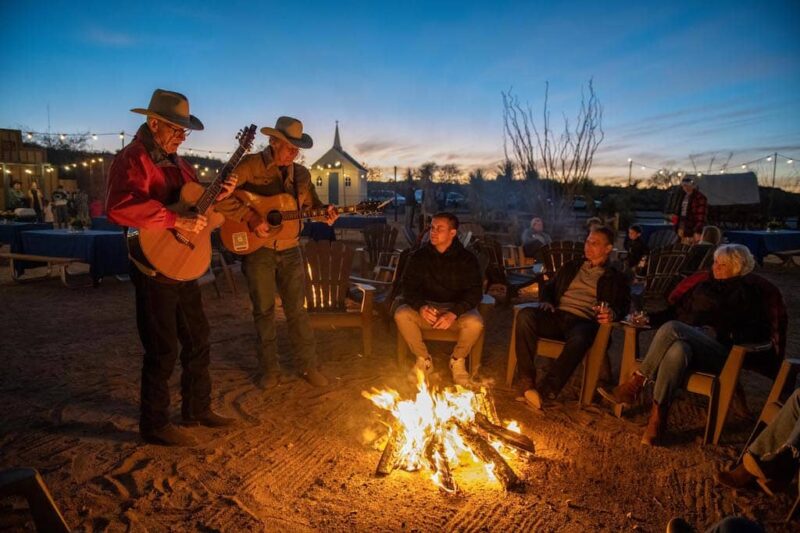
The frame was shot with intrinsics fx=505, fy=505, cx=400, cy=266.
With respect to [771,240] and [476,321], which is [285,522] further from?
[771,240]

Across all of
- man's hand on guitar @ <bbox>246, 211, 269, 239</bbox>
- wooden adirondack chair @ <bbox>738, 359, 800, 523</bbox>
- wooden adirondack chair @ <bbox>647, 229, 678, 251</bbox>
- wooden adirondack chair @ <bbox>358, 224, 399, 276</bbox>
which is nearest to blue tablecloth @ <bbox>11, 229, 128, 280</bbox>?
wooden adirondack chair @ <bbox>358, 224, 399, 276</bbox>

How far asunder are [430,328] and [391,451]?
1.46 metres

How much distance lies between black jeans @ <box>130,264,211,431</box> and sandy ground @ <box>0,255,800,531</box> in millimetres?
237

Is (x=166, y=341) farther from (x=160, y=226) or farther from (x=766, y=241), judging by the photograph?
(x=766, y=241)

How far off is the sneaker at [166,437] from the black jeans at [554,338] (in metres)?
2.48

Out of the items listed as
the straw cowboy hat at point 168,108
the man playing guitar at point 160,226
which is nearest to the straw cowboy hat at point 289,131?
the man playing guitar at point 160,226

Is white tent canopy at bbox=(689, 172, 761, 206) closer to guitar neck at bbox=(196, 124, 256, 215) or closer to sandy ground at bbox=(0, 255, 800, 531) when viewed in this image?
sandy ground at bbox=(0, 255, 800, 531)

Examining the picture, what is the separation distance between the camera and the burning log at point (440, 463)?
268 centimetres

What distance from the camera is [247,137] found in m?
3.40

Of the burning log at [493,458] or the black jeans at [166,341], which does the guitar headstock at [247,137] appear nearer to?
the black jeans at [166,341]

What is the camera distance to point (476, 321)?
418 centimetres

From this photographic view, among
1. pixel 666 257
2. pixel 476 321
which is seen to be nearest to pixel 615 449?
pixel 476 321

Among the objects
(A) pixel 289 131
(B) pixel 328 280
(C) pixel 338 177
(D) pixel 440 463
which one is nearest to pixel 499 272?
(B) pixel 328 280

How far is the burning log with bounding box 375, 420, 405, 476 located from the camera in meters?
2.81
